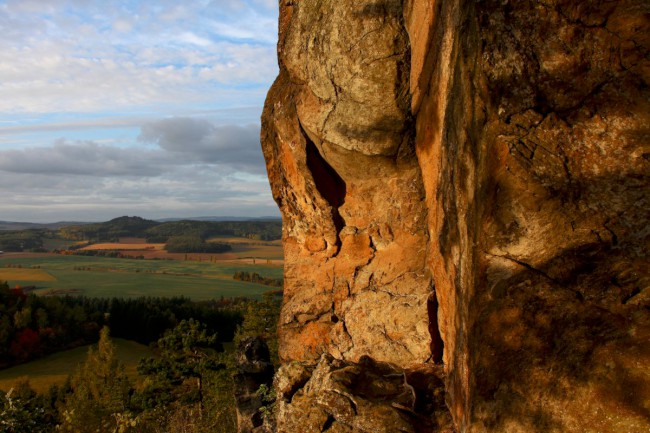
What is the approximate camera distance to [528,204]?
5.71 metres

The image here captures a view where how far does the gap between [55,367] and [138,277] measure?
Answer: 7495cm

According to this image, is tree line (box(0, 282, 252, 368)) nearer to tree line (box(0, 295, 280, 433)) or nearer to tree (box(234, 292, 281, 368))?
tree (box(234, 292, 281, 368))

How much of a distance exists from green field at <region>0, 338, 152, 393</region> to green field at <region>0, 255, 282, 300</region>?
3415 centimetres

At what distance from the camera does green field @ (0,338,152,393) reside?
6016cm

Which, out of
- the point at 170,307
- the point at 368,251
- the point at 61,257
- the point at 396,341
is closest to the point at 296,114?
the point at 368,251

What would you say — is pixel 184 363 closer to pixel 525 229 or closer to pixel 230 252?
pixel 525 229

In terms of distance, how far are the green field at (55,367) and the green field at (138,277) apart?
1344 inches

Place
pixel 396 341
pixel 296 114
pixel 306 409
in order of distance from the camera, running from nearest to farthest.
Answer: pixel 306 409, pixel 396 341, pixel 296 114

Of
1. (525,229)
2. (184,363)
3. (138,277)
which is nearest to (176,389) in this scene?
(184,363)

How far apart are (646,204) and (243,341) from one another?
43.9ft

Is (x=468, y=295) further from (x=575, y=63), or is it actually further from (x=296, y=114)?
(x=296, y=114)

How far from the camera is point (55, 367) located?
2638 inches

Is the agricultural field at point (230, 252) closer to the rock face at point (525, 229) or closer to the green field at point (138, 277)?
the green field at point (138, 277)

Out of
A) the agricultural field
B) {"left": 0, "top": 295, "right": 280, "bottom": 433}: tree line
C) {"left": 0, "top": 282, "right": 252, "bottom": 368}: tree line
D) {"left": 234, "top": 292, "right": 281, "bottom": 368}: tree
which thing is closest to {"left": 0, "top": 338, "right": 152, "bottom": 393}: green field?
{"left": 0, "top": 282, "right": 252, "bottom": 368}: tree line
